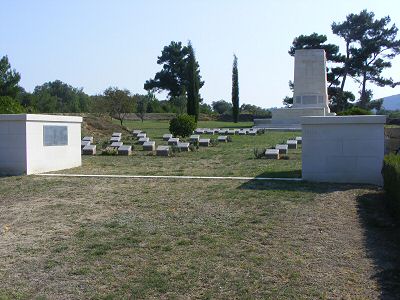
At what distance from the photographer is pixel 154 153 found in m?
16.5

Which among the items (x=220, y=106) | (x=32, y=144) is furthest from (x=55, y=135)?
(x=220, y=106)

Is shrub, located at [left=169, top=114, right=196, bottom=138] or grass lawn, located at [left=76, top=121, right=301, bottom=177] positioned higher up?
shrub, located at [left=169, top=114, right=196, bottom=138]

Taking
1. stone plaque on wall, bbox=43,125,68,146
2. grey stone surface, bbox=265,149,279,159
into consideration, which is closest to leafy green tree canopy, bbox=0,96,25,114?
stone plaque on wall, bbox=43,125,68,146

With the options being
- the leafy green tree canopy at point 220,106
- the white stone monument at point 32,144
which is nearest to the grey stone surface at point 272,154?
the white stone monument at point 32,144

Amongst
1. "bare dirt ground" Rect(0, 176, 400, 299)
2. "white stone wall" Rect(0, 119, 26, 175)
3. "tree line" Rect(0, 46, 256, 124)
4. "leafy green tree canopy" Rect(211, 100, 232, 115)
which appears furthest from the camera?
"leafy green tree canopy" Rect(211, 100, 232, 115)

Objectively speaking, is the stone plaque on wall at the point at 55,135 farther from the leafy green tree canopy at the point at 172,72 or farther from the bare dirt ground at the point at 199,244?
the leafy green tree canopy at the point at 172,72

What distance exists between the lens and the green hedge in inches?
250

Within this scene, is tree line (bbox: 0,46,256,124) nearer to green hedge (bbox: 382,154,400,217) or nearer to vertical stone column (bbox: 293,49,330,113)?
vertical stone column (bbox: 293,49,330,113)

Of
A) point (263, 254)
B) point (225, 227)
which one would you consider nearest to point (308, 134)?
point (225, 227)

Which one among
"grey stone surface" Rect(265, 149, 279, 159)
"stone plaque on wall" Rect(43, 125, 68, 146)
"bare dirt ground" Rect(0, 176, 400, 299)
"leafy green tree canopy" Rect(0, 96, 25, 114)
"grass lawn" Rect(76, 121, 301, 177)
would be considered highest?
"leafy green tree canopy" Rect(0, 96, 25, 114)

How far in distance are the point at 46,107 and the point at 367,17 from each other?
3427cm

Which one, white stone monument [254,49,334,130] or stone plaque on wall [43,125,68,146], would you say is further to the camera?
white stone monument [254,49,334,130]

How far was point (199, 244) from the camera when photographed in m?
5.45

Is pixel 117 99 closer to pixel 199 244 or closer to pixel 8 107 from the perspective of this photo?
pixel 8 107
